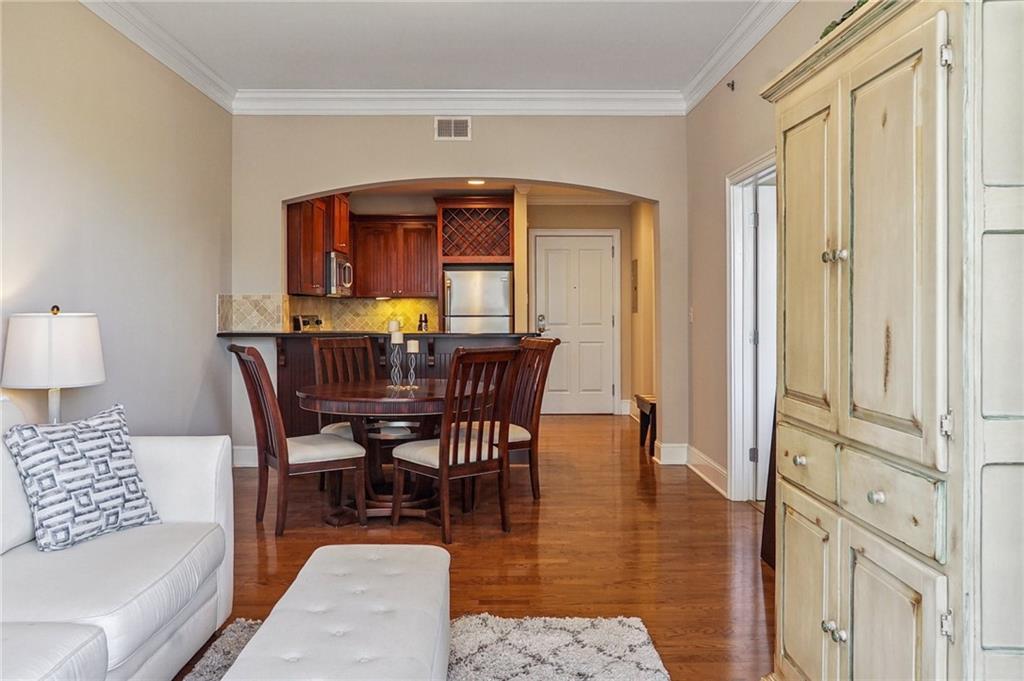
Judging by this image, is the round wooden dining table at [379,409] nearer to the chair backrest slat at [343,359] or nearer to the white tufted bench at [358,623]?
the chair backrest slat at [343,359]

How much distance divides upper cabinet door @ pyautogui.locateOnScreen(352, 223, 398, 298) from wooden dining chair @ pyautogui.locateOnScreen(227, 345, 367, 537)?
437 centimetres

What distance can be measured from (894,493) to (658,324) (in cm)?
403

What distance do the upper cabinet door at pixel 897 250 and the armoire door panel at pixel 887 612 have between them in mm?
228

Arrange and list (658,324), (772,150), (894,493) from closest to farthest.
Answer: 1. (894,493)
2. (772,150)
3. (658,324)

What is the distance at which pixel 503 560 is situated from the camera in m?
3.26

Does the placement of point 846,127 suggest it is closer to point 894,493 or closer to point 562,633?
point 894,493

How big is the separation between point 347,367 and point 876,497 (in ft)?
12.4

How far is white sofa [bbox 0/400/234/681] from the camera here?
158 cm

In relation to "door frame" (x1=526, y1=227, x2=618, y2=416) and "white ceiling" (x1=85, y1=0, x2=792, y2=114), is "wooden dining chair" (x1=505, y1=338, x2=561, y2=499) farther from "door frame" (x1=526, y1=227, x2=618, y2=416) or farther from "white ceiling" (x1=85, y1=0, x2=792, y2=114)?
"door frame" (x1=526, y1=227, x2=618, y2=416)

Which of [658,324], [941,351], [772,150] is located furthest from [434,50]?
[941,351]

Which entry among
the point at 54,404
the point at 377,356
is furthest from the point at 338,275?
the point at 54,404

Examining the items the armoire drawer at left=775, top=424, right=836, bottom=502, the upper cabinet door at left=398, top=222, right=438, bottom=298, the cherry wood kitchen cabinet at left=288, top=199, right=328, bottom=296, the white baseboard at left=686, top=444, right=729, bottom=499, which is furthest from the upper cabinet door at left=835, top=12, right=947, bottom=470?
the upper cabinet door at left=398, top=222, right=438, bottom=298

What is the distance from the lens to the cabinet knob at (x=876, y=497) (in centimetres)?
147

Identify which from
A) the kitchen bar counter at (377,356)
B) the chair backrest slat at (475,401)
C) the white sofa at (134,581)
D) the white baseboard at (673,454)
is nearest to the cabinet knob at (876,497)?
the white sofa at (134,581)
